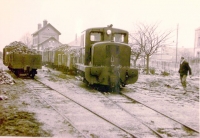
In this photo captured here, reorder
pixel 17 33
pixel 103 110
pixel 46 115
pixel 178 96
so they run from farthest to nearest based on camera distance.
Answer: pixel 178 96, pixel 17 33, pixel 103 110, pixel 46 115

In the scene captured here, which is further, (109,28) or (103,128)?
(109,28)

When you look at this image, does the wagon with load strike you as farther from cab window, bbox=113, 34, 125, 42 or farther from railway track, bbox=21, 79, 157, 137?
railway track, bbox=21, 79, 157, 137

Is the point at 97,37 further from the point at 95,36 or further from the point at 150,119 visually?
the point at 150,119

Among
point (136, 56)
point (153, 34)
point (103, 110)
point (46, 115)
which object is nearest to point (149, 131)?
point (103, 110)

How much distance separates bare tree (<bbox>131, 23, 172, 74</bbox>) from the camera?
9078 millimetres

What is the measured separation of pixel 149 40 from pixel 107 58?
4617 millimetres

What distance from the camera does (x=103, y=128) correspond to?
2.96 meters

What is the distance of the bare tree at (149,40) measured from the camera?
29.8 feet

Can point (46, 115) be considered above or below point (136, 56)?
below

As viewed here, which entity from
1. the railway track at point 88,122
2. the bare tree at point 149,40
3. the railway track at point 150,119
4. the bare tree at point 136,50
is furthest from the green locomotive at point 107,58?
the bare tree at point 149,40

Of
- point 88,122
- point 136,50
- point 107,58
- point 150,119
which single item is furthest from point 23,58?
point 150,119

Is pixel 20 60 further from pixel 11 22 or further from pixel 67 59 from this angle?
A: pixel 11 22

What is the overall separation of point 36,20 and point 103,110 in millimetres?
1793

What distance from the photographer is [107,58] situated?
529 cm
